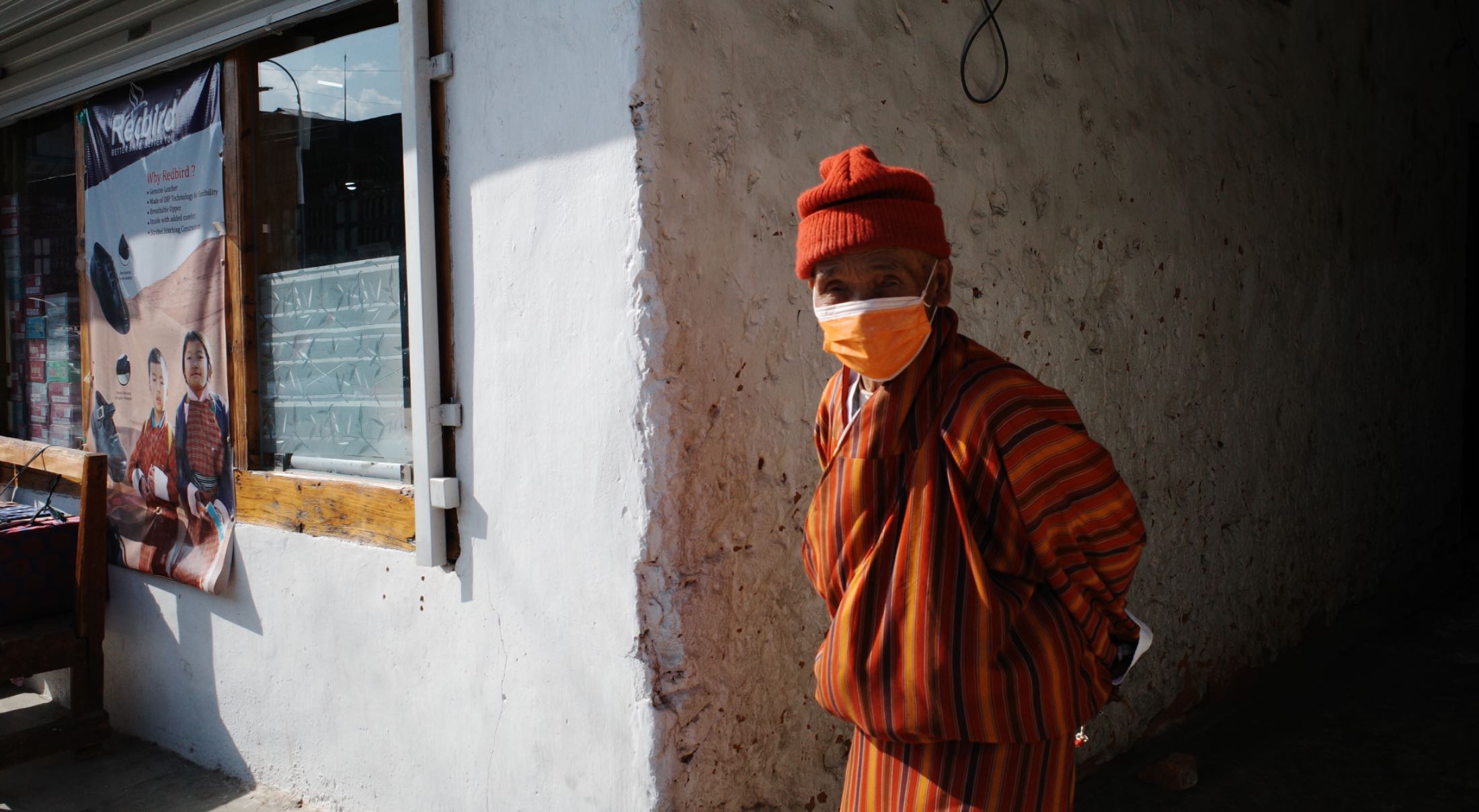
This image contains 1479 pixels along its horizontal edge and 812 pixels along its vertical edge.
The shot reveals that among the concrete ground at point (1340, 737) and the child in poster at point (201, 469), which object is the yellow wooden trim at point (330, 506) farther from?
the concrete ground at point (1340, 737)

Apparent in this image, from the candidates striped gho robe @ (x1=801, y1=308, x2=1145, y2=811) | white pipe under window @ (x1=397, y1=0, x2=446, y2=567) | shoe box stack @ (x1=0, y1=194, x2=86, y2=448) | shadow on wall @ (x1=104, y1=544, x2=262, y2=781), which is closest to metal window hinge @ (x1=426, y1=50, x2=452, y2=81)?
white pipe under window @ (x1=397, y1=0, x2=446, y2=567)

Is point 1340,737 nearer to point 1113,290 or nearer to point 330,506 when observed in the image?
point 1113,290

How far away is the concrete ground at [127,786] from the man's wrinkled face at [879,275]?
264 cm

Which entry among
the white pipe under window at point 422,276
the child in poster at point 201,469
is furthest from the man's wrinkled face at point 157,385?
the white pipe under window at point 422,276

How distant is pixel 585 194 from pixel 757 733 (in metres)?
1.32

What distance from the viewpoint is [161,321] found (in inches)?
154

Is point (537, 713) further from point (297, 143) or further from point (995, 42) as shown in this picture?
point (995, 42)

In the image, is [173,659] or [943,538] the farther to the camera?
[173,659]

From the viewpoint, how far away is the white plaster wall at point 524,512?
239cm

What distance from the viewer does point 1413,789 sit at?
3557mm

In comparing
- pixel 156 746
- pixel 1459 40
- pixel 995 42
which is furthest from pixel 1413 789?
pixel 1459 40

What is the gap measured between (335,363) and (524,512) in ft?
3.70

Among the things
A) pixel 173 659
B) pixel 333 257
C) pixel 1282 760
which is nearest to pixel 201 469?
pixel 173 659

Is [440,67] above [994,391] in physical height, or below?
above
